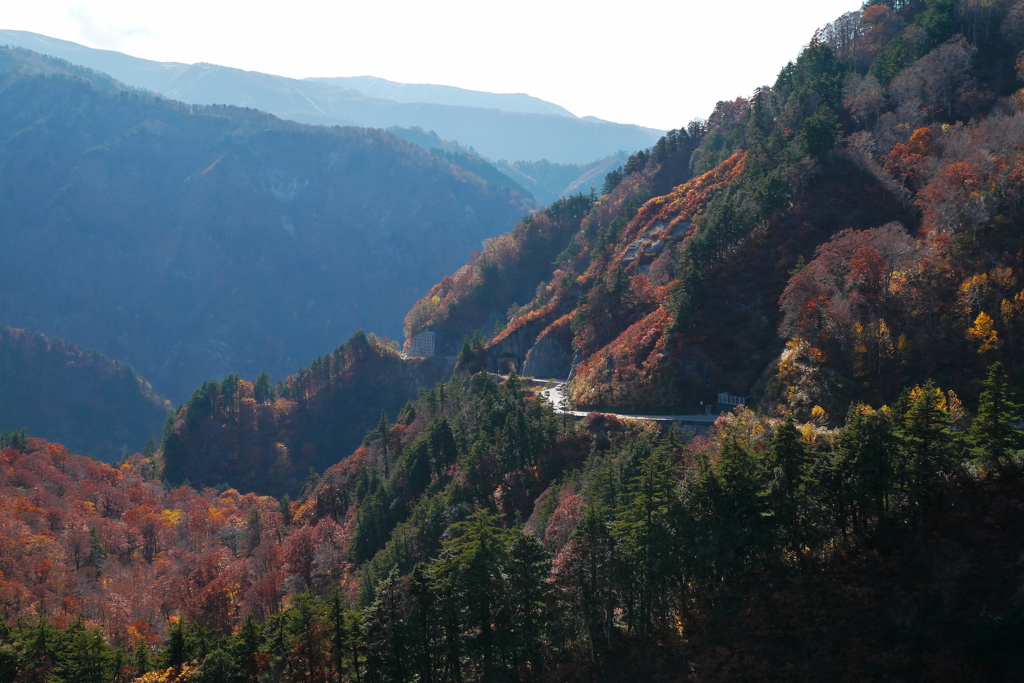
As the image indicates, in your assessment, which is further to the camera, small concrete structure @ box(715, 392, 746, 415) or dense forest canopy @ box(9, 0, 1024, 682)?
small concrete structure @ box(715, 392, 746, 415)

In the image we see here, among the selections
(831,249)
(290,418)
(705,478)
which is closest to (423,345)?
(290,418)

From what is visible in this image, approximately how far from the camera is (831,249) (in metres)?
63.8

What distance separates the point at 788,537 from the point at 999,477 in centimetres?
962

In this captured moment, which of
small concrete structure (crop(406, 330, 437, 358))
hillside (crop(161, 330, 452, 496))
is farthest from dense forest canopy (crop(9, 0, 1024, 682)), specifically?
small concrete structure (crop(406, 330, 437, 358))

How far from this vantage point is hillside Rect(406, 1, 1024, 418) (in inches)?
2074

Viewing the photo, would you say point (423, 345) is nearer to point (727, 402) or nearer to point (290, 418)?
point (290, 418)

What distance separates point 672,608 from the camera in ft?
118

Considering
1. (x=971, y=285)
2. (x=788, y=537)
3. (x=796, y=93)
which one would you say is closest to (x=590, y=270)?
(x=796, y=93)

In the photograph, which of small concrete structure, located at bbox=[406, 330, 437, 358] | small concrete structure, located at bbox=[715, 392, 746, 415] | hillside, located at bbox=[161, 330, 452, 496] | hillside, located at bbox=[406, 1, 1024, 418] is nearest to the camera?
hillside, located at bbox=[406, 1, 1024, 418]

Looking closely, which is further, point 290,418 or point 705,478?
point 290,418

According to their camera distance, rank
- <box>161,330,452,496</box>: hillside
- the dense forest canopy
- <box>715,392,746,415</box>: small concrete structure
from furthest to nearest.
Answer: <box>161,330,452,496</box>: hillside
<box>715,392,746,415</box>: small concrete structure
the dense forest canopy

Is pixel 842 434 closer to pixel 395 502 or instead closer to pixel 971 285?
pixel 971 285

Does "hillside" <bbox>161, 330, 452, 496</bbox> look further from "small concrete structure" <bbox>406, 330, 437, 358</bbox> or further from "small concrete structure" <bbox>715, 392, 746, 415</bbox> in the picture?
"small concrete structure" <bbox>715, 392, 746, 415</bbox>

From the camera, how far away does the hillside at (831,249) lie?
173 feet
